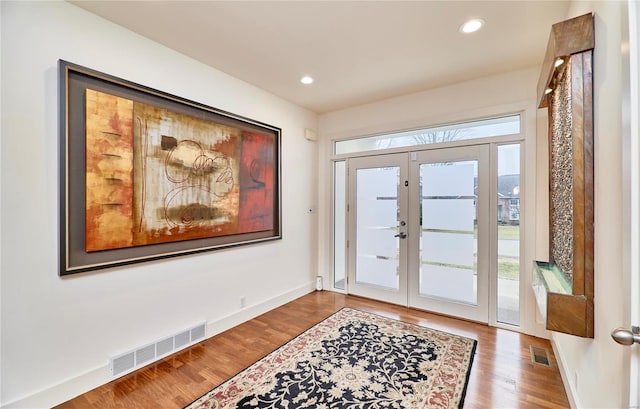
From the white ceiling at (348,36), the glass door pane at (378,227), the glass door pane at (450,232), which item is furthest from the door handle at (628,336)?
the glass door pane at (378,227)

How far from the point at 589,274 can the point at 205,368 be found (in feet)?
8.79

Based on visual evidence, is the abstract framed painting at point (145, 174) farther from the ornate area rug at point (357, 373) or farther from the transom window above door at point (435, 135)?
the transom window above door at point (435, 135)

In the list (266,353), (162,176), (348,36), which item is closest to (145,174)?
(162,176)

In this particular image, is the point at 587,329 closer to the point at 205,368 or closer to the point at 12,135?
the point at 205,368

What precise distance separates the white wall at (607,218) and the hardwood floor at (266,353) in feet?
1.87

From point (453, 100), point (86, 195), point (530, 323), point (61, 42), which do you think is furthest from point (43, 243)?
point (530, 323)

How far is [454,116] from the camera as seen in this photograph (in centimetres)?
326

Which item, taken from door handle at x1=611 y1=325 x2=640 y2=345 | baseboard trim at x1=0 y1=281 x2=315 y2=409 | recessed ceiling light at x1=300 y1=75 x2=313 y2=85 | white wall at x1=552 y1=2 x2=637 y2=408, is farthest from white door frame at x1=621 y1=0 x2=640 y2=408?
baseboard trim at x1=0 y1=281 x2=315 y2=409

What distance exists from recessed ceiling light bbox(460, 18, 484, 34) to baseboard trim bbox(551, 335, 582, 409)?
2680mm

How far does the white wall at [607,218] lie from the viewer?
1111 millimetres

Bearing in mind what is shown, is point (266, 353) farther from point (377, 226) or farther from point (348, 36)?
point (348, 36)

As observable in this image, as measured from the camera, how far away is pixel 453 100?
10.8 ft

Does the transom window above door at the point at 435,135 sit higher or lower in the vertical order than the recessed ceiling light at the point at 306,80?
lower

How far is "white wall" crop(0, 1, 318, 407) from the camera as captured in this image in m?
1.71
